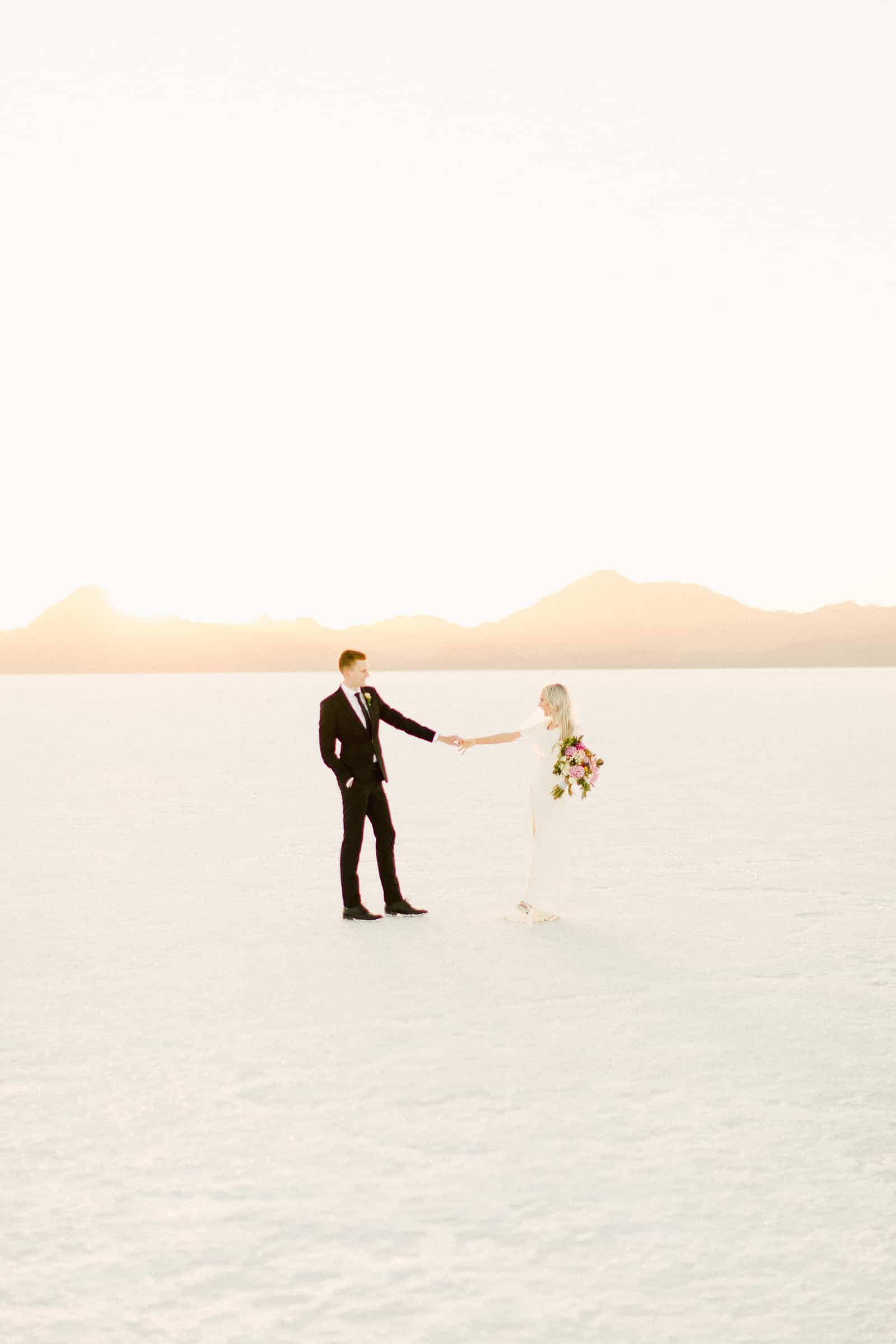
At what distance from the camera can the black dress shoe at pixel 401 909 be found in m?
10.4

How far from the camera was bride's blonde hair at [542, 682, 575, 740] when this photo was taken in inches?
408

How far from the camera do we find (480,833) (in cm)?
1594

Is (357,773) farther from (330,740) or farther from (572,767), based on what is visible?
(572,767)

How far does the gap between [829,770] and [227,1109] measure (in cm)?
2011

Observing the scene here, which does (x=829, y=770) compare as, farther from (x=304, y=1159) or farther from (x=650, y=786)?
(x=304, y=1159)

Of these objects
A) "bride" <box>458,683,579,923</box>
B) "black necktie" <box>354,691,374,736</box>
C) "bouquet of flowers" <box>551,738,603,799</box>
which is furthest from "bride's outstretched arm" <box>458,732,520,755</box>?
"black necktie" <box>354,691,374,736</box>

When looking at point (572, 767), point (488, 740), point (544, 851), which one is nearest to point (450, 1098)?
point (544, 851)

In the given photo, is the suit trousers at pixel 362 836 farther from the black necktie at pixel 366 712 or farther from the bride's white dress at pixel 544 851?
the bride's white dress at pixel 544 851

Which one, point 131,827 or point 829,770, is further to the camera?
point 829,770

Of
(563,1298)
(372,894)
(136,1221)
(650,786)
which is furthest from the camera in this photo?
(650,786)

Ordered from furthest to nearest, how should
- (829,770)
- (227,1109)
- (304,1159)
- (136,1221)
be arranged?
Result: (829,770), (227,1109), (304,1159), (136,1221)

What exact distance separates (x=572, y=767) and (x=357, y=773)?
1.59 meters

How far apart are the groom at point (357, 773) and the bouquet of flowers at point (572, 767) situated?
0.83m

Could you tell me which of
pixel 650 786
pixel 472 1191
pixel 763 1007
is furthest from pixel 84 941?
pixel 650 786
